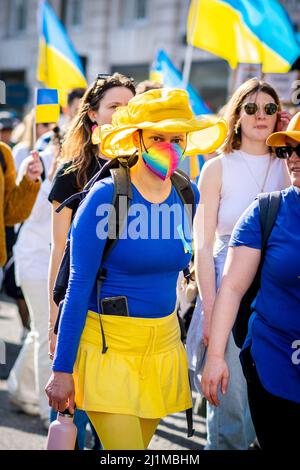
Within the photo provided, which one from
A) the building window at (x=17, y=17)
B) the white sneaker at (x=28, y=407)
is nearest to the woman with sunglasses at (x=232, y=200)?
the white sneaker at (x=28, y=407)

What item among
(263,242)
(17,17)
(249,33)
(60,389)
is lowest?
(17,17)

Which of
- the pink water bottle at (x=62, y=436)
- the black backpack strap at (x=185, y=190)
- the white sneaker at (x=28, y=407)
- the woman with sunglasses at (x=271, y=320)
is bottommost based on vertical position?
the white sneaker at (x=28, y=407)

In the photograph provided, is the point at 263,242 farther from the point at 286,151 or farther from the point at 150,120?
the point at 150,120

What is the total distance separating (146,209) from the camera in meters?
3.35

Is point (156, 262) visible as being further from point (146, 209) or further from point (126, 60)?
point (126, 60)

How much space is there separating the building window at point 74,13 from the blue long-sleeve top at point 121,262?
2235 centimetres

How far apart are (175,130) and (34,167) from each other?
5.78 feet

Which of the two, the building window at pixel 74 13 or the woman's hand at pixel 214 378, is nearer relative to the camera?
the woman's hand at pixel 214 378

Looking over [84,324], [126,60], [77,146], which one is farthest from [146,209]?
[126,60]

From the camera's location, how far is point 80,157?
4.07 meters

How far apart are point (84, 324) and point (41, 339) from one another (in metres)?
2.25

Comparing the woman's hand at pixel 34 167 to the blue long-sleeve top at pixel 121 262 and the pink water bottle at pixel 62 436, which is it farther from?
the pink water bottle at pixel 62 436

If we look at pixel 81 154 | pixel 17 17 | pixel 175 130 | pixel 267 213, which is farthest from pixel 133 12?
pixel 267 213

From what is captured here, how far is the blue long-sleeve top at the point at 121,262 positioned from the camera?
3.21m
